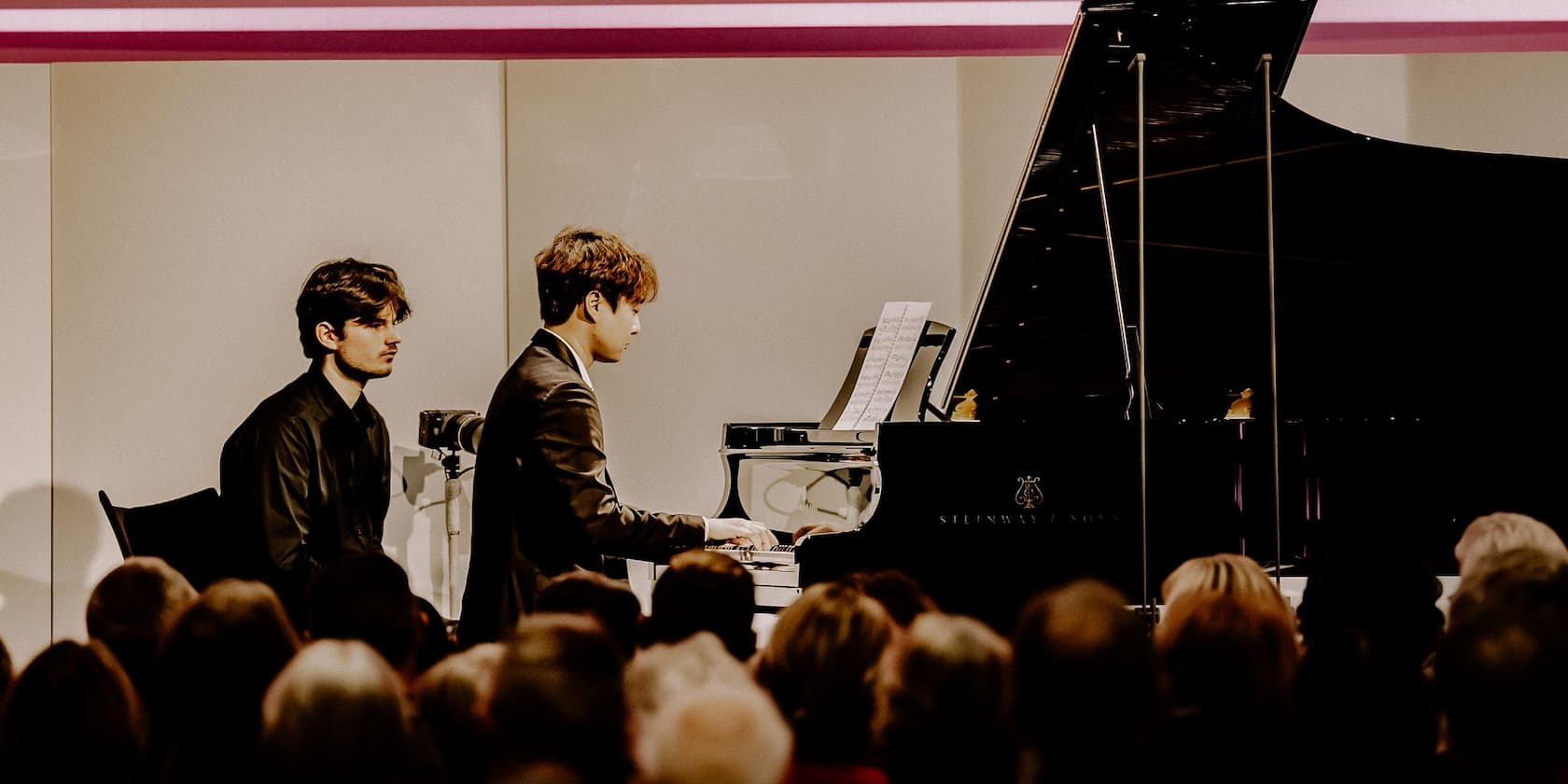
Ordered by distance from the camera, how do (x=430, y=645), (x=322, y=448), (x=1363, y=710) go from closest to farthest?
(x=1363, y=710)
(x=430, y=645)
(x=322, y=448)

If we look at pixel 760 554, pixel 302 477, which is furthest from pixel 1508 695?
pixel 302 477

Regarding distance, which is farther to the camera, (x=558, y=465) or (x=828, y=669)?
(x=558, y=465)

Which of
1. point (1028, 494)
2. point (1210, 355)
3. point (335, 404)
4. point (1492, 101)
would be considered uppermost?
point (1492, 101)

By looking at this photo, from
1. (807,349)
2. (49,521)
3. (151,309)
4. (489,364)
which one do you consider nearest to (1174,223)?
(807,349)

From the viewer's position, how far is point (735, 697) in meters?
1.16

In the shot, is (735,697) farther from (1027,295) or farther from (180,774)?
(1027,295)

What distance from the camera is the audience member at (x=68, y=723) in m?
1.44

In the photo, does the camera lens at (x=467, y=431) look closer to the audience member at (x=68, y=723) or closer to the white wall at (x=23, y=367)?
the white wall at (x=23, y=367)

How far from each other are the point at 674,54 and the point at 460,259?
1.22 metres

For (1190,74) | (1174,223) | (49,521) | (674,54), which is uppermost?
(674,54)

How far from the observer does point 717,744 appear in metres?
1.11

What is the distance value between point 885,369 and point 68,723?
2426mm

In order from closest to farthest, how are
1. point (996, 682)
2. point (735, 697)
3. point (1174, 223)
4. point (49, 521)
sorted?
point (735, 697)
point (996, 682)
point (1174, 223)
point (49, 521)

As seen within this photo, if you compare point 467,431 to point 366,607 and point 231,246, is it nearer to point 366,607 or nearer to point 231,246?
point 231,246
